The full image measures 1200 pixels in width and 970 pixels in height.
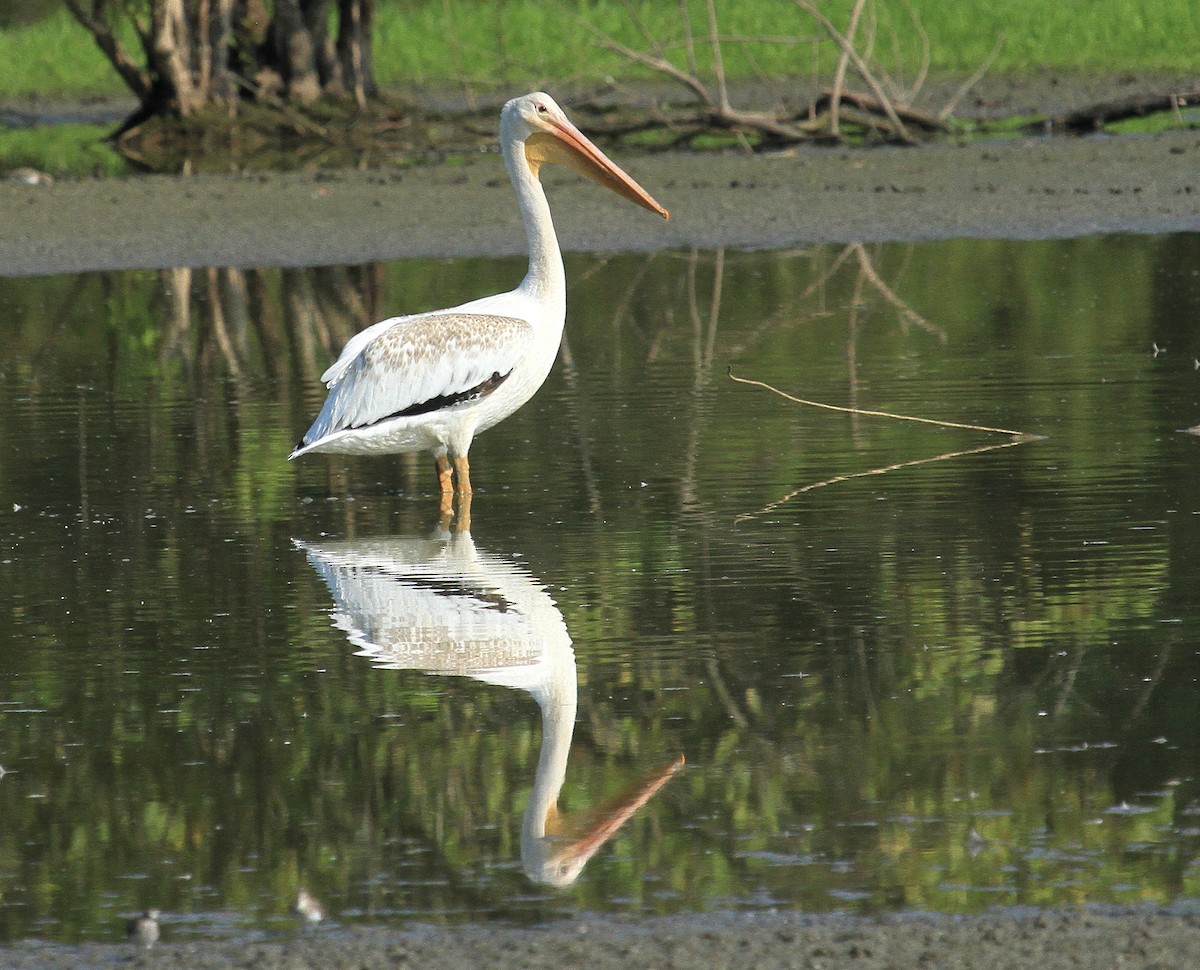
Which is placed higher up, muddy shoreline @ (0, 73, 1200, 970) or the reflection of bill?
muddy shoreline @ (0, 73, 1200, 970)

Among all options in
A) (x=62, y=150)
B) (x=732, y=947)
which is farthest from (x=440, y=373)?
(x=62, y=150)

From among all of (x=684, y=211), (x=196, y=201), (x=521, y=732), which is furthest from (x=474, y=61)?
(x=521, y=732)

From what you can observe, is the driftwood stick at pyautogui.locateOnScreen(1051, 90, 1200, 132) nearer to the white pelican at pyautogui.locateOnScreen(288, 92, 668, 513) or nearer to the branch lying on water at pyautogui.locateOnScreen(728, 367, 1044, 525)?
the branch lying on water at pyautogui.locateOnScreen(728, 367, 1044, 525)

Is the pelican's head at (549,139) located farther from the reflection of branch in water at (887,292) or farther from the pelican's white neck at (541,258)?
the reflection of branch in water at (887,292)

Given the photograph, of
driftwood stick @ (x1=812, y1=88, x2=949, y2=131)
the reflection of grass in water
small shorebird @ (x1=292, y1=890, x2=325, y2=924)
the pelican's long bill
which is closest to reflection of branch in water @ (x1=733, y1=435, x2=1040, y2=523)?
the pelican's long bill

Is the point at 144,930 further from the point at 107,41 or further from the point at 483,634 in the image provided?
the point at 107,41

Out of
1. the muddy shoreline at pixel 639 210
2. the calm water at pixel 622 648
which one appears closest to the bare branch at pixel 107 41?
the muddy shoreline at pixel 639 210

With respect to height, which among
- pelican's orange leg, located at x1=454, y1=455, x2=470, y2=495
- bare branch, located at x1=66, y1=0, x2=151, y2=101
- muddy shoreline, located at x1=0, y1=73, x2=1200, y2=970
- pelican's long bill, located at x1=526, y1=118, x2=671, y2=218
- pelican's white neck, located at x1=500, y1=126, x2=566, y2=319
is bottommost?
pelican's orange leg, located at x1=454, y1=455, x2=470, y2=495

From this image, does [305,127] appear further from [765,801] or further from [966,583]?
[765,801]

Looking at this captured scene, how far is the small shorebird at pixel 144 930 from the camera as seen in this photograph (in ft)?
13.1

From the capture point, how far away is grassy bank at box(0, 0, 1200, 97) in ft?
104

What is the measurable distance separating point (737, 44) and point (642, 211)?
17087mm

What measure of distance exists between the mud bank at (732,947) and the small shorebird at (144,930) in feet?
0.10

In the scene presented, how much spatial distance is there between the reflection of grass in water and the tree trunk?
0.83m
